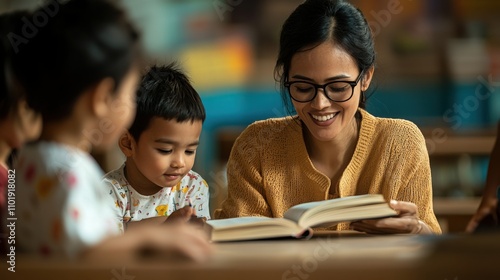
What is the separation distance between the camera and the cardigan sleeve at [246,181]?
189 centimetres

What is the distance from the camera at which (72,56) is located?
43.1 inches

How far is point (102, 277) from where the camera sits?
98 centimetres

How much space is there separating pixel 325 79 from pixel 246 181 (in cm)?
37

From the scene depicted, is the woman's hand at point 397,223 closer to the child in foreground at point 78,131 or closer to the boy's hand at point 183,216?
the boy's hand at point 183,216

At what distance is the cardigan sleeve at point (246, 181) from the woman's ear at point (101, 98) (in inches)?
32.5

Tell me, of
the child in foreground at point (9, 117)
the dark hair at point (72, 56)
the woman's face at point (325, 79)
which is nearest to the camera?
the dark hair at point (72, 56)

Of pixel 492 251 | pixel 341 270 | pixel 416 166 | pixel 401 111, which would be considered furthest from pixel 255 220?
pixel 401 111

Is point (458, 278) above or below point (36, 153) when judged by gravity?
below

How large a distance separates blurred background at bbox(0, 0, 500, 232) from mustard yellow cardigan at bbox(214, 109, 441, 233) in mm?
2310

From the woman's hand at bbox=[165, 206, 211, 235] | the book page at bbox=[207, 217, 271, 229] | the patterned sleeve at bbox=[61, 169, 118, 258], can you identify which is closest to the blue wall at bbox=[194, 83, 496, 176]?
the woman's hand at bbox=[165, 206, 211, 235]

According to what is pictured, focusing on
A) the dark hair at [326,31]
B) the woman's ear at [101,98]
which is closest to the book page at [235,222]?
the woman's ear at [101,98]

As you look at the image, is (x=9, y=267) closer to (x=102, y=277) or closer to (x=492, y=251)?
(x=102, y=277)

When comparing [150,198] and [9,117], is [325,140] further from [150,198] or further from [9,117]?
[9,117]

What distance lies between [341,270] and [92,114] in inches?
17.6
